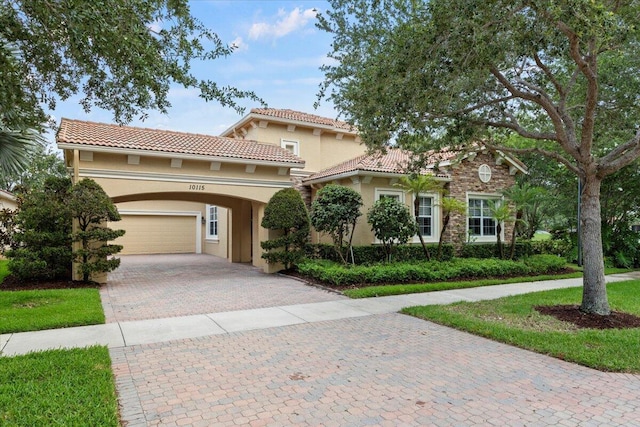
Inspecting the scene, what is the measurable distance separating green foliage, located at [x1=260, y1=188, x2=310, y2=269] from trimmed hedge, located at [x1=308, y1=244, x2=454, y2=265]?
2.95ft

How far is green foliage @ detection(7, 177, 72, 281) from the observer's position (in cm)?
1050

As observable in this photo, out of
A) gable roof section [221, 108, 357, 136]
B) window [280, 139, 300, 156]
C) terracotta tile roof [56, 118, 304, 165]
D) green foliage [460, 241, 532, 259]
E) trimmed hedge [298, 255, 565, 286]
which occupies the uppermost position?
gable roof section [221, 108, 357, 136]

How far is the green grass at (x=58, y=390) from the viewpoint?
3.57 metres

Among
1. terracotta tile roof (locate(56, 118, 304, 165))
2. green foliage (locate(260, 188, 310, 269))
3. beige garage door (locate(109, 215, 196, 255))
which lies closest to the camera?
terracotta tile roof (locate(56, 118, 304, 165))

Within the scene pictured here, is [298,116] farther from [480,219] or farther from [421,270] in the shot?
[421,270]

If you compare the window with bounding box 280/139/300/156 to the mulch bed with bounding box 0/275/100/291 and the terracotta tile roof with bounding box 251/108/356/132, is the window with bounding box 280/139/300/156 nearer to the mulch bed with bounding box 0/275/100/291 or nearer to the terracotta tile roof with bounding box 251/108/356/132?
the terracotta tile roof with bounding box 251/108/356/132

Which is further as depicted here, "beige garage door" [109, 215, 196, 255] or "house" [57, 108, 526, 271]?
"beige garage door" [109, 215, 196, 255]

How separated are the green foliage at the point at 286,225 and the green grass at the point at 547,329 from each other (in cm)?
626

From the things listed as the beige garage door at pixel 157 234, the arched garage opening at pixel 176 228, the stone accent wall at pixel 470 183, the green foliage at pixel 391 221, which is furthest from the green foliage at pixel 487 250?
A: the beige garage door at pixel 157 234

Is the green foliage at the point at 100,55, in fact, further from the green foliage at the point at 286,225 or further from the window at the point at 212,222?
the window at the point at 212,222

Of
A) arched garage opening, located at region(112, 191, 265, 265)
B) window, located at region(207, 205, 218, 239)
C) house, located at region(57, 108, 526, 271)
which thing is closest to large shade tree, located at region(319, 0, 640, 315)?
house, located at region(57, 108, 526, 271)

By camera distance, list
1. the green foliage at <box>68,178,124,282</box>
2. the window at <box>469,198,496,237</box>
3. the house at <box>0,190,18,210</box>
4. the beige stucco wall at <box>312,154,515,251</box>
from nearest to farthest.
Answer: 1. the green foliage at <box>68,178,124,282</box>
2. the beige stucco wall at <box>312,154,515,251</box>
3. the window at <box>469,198,496,237</box>
4. the house at <box>0,190,18,210</box>

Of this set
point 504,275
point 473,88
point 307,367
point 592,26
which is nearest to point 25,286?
point 307,367

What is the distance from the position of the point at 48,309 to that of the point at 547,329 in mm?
9293
